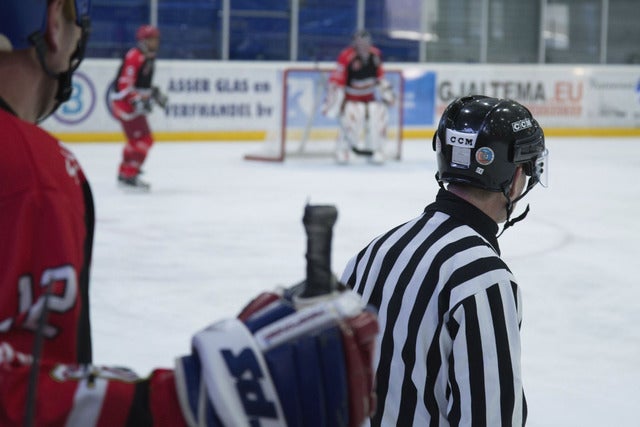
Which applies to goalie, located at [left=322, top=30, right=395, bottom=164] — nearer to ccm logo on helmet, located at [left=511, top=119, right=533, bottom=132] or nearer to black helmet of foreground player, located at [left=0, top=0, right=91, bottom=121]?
ccm logo on helmet, located at [left=511, top=119, right=533, bottom=132]

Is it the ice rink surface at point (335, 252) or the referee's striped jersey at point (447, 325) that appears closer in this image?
the referee's striped jersey at point (447, 325)

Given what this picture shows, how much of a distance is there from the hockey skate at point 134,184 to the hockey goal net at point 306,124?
3041 mm

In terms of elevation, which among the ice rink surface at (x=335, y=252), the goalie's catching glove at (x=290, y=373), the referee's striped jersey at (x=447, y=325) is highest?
the goalie's catching glove at (x=290, y=373)

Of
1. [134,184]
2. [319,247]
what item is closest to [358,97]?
[134,184]

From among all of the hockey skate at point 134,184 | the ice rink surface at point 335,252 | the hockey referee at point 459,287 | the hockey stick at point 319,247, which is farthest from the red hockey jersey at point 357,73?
the hockey stick at point 319,247

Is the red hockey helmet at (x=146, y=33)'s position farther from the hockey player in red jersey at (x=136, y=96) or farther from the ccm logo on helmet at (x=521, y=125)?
the ccm logo on helmet at (x=521, y=125)

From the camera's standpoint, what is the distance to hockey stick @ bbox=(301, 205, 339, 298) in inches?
40.3

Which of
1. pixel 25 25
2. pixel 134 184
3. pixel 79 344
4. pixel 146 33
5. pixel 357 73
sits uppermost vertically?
pixel 146 33

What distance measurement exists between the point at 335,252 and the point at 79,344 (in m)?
5.41

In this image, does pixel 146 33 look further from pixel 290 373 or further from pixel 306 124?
pixel 290 373

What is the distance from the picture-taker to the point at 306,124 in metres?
12.6

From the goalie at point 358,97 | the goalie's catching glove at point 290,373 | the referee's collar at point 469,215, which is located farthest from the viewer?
the goalie at point 358,97

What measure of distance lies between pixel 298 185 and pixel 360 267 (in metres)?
7.82

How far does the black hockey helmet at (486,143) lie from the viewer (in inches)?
81.8
